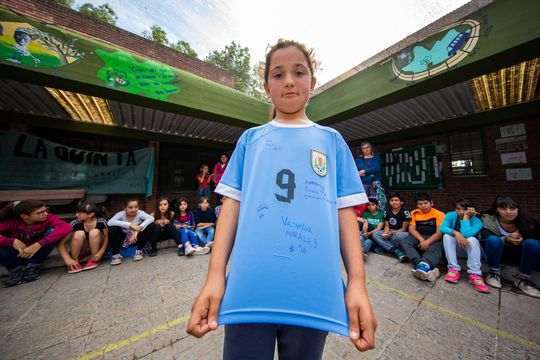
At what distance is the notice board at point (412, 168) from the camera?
6057 mm

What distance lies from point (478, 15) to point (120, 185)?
30.0 feet

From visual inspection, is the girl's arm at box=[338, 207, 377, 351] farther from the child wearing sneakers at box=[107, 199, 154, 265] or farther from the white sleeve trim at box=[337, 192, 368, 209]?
the child wearing sneakers at box=[107, 199, 154, 265]

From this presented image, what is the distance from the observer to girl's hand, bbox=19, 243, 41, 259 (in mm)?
2953

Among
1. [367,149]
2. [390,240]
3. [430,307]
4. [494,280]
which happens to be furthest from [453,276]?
[367,149]

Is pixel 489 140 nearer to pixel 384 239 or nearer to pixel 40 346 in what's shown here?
pixel 384 239

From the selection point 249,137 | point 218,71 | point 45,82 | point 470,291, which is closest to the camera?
point 249,137

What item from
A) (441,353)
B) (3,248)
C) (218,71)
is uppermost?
(218,71)

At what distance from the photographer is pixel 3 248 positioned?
116 inches

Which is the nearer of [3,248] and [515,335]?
[515,335]

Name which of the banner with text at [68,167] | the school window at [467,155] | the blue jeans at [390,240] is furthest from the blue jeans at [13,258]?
the school window at [467,155]

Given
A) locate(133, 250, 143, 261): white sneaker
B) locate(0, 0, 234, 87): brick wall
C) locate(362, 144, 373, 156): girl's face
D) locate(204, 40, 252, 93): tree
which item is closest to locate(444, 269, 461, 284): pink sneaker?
locate(362, 144, 373, 156): girl's face

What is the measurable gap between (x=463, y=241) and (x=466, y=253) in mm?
412

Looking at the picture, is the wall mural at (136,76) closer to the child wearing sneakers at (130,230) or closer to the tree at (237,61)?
the child wearing sneakers at (130,230)

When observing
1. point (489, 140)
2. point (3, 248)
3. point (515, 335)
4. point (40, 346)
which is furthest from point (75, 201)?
point (489, 140)
